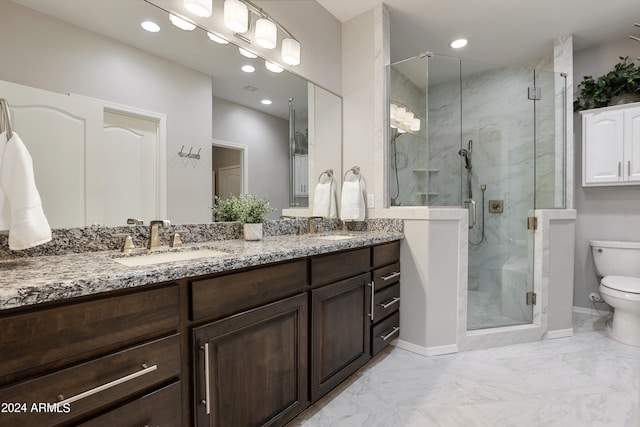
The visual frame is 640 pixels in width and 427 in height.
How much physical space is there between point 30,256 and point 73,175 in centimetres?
34

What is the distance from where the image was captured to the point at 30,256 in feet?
3.64

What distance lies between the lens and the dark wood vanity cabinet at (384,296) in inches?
75.7

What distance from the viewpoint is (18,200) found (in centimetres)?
95

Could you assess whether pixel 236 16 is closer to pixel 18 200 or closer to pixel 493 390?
pixel 18 200

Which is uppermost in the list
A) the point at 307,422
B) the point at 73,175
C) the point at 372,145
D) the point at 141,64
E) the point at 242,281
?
the point at 141,64

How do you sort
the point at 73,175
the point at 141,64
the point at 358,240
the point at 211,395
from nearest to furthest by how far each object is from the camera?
the point at 211,395, the point at 73,175, the point at 141,64, the point at 358,240

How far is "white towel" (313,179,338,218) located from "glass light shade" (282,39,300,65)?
2.97ft

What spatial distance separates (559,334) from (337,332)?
6.77 feet

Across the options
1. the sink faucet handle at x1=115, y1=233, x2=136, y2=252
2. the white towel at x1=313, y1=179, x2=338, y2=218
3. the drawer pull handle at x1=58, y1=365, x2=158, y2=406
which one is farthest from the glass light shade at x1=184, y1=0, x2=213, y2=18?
the drawer pull handle at x1=58, y1=365, x2=158, y2=406

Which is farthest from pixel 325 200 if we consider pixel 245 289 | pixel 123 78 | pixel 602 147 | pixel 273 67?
pixel 602 147

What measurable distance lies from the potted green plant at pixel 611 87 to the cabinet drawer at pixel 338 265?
8.74 feet

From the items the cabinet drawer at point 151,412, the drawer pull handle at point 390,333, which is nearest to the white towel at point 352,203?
the drawer pull handle at point 390,333

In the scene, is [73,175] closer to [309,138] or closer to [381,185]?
[309,138]

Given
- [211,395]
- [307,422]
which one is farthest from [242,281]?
[307,422]
